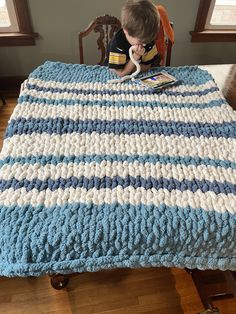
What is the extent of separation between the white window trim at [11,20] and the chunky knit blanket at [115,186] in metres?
1.31

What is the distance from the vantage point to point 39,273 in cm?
58

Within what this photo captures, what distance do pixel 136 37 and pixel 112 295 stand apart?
1.07 m

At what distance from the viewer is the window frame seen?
1766 mm

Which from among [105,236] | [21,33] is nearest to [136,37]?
[105,236]

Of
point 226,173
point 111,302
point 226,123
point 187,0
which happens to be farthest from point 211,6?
point 111,302

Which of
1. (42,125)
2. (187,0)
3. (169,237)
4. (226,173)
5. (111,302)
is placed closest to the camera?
(169,237)

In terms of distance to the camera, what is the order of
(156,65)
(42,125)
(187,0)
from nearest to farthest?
(42,125) → (156,65) → (187,0)

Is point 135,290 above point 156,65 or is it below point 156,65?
below

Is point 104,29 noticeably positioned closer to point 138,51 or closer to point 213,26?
point 138,51

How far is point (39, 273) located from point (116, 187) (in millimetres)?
261

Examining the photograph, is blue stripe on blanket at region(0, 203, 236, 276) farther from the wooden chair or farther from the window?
the window

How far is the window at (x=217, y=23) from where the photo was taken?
6.36ft

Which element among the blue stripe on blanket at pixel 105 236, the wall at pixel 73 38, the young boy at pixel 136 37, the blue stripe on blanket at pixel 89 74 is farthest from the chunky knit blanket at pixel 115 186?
the wall at pixel 73 38

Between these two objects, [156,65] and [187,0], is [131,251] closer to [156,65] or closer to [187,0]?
[156,65]
